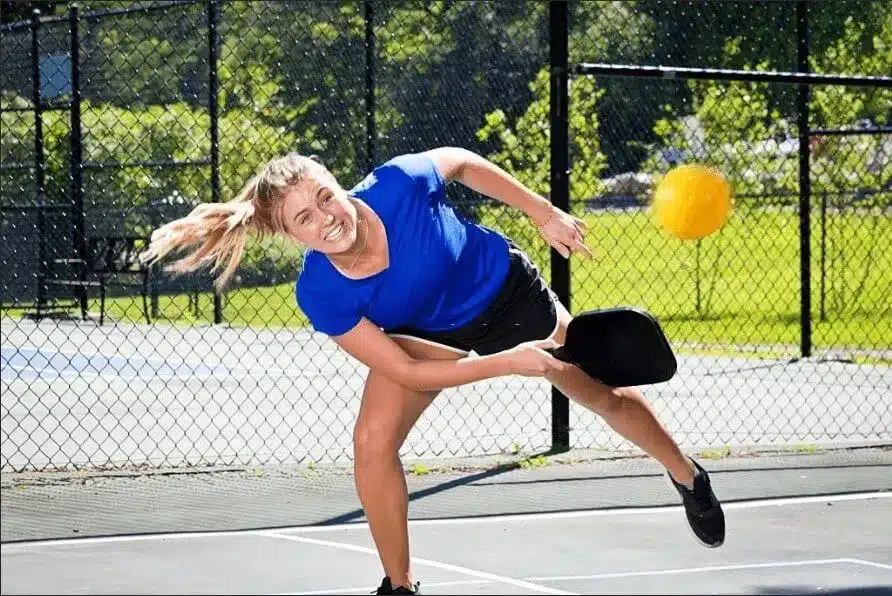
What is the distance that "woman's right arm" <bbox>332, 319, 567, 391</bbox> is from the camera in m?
3.88

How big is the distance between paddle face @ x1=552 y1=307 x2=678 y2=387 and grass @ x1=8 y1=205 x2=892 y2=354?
312 inches

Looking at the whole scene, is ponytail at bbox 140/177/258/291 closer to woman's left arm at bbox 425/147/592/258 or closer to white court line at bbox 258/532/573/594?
woman's left arm at bbox 425/147/592/258

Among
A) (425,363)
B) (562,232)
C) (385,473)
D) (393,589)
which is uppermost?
(562,232)

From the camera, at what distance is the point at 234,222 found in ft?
13.7

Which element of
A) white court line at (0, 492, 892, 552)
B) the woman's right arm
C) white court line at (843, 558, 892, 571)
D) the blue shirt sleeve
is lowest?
white court line at (0, 492, 892, 552)

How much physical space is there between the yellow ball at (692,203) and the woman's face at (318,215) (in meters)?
2.37

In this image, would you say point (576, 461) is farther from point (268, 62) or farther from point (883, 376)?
point (268, 62)

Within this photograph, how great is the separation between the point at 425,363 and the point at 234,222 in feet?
2.14

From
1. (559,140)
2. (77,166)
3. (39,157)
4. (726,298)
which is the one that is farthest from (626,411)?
(726,298)

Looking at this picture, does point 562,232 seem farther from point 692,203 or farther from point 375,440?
point 692,203

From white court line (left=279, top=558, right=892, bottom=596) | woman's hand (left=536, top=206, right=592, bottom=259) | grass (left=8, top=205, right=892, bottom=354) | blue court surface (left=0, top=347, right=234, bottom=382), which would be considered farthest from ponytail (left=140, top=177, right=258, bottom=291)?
grass (left=8, top=205, right=892, bottom=354)

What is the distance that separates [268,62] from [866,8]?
8053 mm

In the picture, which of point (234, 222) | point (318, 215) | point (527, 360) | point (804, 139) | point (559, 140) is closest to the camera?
point (527, 360)

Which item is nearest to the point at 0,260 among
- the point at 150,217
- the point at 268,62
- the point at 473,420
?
the point at 150,217
